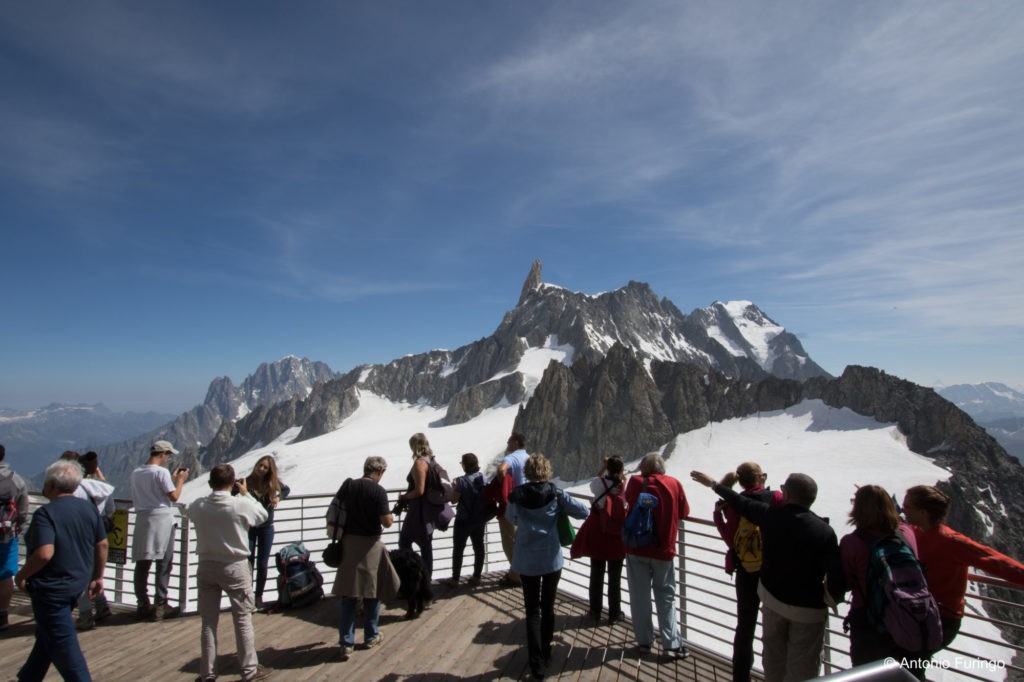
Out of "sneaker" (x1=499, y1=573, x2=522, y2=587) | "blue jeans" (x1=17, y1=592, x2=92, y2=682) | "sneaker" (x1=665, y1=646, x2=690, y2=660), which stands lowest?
"sneaker" (x1=665, y1=646, x2=690, y2=660)

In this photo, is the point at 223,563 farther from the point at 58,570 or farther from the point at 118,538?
the point at 118,538

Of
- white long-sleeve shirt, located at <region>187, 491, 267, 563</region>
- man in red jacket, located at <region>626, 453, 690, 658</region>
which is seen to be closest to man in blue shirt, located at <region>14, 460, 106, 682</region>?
white long-sleeve shirt, located at <region>187, 491, 267, 563</region>

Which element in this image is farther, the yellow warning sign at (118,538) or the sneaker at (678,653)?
the yellow warning sign at (118,538)

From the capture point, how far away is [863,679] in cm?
176

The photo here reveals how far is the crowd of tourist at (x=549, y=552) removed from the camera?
14.5 ft

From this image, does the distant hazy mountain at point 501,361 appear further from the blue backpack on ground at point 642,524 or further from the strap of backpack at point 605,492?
the blue backpack on ground at point 642,524

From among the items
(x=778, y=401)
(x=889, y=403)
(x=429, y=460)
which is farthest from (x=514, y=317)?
(x=429, y=460)

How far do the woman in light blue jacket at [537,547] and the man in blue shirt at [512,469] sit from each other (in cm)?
177

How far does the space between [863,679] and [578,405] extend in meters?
105

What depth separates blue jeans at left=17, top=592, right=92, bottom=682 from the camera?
Result: 509 cm

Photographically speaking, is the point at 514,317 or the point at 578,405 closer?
the point at 578,405

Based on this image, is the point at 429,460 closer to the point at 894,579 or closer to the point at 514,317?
the point at 894,579

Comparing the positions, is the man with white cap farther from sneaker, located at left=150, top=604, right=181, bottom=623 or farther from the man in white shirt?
the man in white shirt

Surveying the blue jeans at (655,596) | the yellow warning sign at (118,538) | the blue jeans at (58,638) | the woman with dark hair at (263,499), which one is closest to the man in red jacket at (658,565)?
the blue jeans at (655,596)
